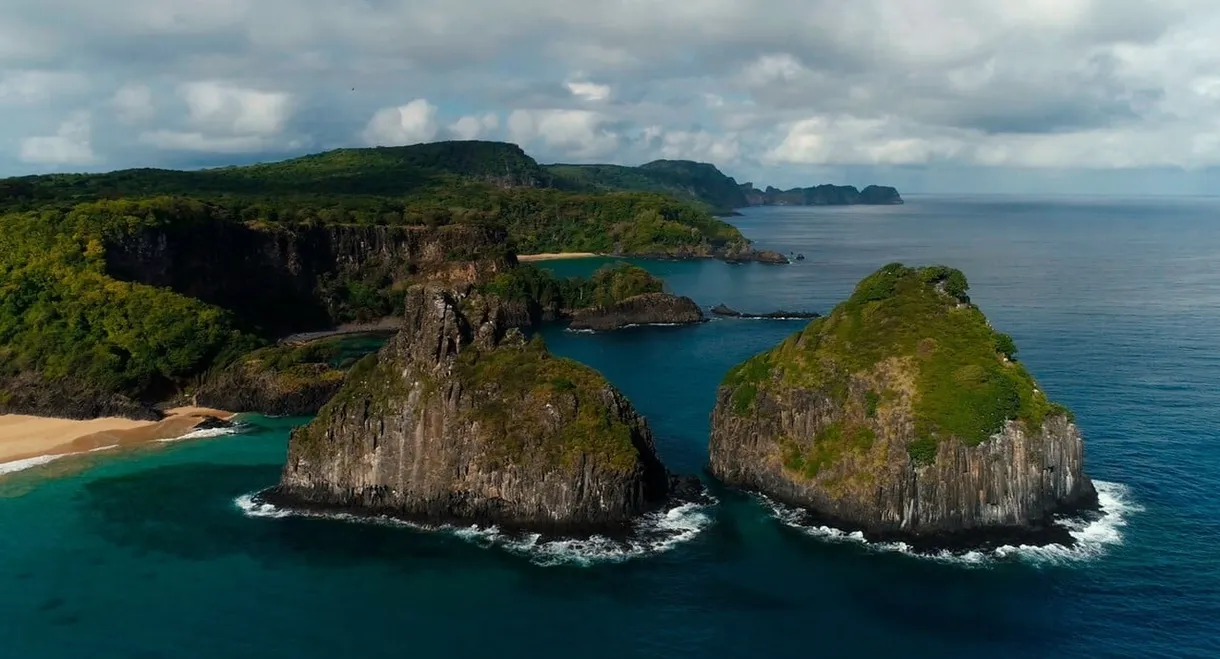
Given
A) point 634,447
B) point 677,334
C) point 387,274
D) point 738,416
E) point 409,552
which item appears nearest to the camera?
point 409,552

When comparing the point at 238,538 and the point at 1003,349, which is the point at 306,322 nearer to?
the point at 238,538

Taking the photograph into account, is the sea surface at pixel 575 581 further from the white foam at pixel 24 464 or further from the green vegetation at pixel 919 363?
the green vegetation at pixel 919 363

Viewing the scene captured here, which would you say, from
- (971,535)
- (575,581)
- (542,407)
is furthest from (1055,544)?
(542,407)

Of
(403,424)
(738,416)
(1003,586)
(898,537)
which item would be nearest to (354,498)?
(403,424)

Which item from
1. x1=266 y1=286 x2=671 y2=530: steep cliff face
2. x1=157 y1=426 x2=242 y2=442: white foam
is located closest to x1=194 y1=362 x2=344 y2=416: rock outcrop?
x1=157 y1=426 x2=242 y2=442: white foam

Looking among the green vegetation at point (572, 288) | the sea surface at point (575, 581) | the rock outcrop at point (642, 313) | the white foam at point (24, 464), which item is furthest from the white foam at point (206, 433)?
the green vegetation at point (572, 288)

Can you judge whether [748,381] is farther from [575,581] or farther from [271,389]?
[271,389]
